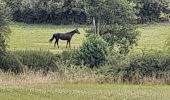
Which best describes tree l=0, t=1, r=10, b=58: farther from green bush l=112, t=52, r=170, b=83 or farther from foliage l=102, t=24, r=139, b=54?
green bush l=112, t=52, r=170, b=83

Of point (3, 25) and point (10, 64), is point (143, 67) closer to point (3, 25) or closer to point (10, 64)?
point (10, 64)

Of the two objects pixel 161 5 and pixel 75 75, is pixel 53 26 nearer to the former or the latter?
pixel 161 5

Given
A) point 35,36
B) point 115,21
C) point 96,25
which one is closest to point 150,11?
point 35,36

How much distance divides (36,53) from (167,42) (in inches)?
374

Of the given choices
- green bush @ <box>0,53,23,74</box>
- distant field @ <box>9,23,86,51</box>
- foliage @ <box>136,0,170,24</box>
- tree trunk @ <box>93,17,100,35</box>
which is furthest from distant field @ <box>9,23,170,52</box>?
green bush @ <box>0,53,23,74</box>

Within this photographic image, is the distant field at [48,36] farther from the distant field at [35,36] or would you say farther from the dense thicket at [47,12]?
the dense thicket at [47,12]

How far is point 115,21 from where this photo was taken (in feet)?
149

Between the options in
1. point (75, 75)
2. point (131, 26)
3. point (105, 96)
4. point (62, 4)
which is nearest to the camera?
point (105, 96)

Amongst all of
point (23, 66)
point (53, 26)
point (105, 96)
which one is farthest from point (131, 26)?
point (53, 26)

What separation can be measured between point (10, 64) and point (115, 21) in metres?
12.3

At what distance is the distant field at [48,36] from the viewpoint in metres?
56.1

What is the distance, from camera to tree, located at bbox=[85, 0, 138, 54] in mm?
44094

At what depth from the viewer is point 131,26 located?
45094 mm

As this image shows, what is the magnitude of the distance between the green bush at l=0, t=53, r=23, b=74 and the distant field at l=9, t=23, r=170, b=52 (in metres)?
15.5
